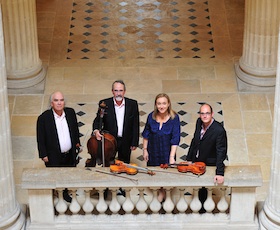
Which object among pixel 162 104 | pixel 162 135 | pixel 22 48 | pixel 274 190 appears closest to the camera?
pixel 274 190

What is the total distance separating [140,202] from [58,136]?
1.47m

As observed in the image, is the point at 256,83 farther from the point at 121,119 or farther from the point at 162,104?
the point at 162,104

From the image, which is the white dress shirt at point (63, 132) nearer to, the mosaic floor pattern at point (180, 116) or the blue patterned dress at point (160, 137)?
the blue patterned dress at point (160, 137)

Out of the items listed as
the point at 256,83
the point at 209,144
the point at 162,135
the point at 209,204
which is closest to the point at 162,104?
the point at 162,135

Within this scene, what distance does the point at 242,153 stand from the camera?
13.9 metres

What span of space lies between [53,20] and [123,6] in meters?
1.53

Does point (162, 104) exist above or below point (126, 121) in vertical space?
above

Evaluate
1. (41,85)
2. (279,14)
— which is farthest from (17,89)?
(279,14)

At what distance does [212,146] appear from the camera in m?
11.2

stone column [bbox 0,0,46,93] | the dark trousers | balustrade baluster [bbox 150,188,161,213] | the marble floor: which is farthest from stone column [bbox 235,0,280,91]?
balustrade baluster [bbox 150,188,161,213]

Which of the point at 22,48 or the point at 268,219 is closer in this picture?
the point at 268,219

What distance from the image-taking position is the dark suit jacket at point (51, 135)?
1166cm

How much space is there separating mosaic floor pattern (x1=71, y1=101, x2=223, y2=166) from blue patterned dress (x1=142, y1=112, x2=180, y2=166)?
196 cm

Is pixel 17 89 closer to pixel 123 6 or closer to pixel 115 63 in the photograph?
pixel 115 63
